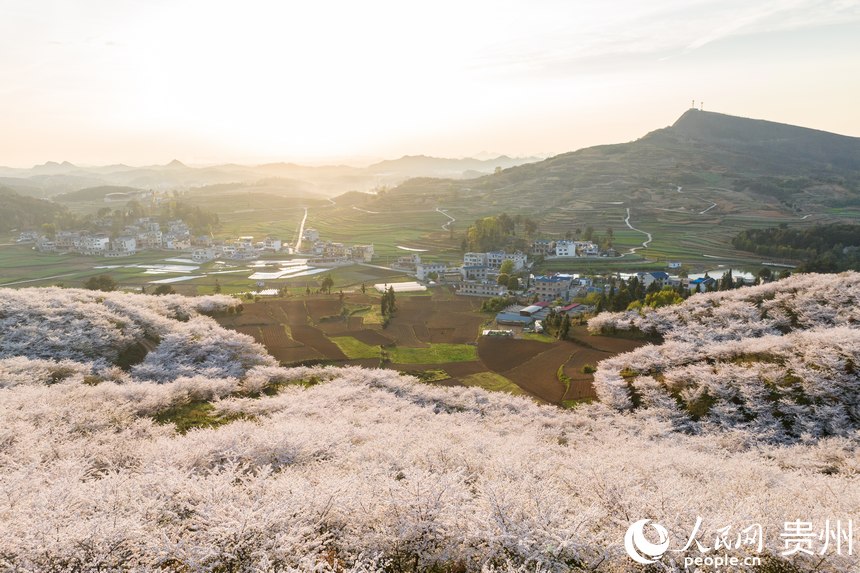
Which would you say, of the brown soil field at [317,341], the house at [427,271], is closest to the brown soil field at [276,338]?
the brown soil field at [317,341]

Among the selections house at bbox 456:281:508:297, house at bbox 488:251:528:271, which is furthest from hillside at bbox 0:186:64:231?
house at bbox 456:281:508:297

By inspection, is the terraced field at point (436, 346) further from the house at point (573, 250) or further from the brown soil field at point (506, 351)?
the house at point (573, 250)

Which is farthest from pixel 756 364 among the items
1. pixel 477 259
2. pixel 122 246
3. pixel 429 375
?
pixel 122 246

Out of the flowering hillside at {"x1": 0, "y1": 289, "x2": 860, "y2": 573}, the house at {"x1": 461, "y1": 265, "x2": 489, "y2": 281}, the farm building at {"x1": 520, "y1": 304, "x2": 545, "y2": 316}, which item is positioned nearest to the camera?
the flowering hillside at {"x1": 0, "y1": 289, "x2": 860, "y2": 573}

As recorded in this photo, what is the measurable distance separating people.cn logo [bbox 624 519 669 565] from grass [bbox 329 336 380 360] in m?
37.3

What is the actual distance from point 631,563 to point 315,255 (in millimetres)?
107959

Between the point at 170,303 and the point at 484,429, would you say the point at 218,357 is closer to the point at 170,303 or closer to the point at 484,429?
the point at 170,303

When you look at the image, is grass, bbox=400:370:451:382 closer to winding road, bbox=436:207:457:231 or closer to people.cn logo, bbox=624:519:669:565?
people.cn logo, bbox=624:519:669:565

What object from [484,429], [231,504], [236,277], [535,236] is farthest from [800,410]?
[535,236]

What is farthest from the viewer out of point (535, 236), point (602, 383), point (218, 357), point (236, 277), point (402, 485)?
point (535, 236)

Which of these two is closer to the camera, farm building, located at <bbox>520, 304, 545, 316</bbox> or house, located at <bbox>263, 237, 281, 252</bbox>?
farm building, located at <bbox>520, 304, 545, 316</bbox>

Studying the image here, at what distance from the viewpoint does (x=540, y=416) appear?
34688 millimetres

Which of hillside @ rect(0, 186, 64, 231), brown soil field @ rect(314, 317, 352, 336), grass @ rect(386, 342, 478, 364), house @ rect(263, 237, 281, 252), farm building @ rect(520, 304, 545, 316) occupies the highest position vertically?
hillside @ rect(0, 186, 64, 231)

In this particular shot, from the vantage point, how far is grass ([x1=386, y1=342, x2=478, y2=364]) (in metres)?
48.6
